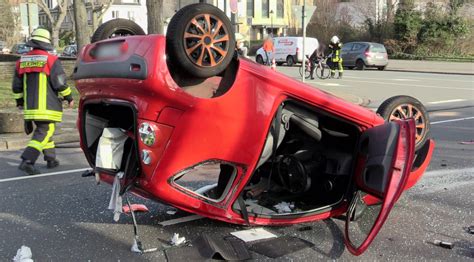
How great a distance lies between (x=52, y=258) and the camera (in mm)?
3787

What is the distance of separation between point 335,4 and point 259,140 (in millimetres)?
43346

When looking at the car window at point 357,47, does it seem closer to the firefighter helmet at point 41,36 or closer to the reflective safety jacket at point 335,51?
the reflective safety jacket at point 335,51

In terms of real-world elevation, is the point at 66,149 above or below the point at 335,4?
below

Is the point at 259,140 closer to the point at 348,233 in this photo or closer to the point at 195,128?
the point at 195,128

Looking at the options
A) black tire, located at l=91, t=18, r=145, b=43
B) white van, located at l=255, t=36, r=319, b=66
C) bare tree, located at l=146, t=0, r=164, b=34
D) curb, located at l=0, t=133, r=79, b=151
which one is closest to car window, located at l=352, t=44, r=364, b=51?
white van, located at l=255, t=36, r=319, b=66

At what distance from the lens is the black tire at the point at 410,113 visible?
4.55 meters

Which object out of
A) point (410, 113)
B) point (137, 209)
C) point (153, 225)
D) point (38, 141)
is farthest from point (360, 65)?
point (153, 225)

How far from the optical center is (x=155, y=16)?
1381 cm

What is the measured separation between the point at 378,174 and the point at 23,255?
2.60 meters

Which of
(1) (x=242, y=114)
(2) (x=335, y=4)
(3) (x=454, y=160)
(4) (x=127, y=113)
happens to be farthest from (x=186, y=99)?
(2) (x=335, y=4)

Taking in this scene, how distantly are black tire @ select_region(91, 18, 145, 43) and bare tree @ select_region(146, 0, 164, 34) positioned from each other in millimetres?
9639

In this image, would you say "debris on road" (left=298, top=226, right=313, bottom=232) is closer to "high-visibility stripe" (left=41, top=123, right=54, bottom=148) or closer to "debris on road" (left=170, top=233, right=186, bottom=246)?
"debris on road" (left=170, top=233, right=186, bottom=246)

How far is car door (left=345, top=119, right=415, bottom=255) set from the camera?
11.3ft

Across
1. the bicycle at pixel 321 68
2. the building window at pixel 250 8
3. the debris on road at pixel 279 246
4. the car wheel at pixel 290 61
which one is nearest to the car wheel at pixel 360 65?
the car wheel at pixel 290 61
